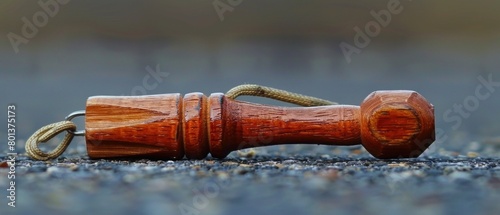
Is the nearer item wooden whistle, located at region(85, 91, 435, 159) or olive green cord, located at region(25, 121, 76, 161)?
wooden whistle, located at region(85, 91, 435, 159)

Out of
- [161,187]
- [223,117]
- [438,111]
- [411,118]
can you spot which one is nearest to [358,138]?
[411,118]

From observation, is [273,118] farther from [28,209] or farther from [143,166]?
[28,209]

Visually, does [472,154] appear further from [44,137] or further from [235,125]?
[44,137]

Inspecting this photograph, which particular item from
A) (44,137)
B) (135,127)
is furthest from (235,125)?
(44,137)

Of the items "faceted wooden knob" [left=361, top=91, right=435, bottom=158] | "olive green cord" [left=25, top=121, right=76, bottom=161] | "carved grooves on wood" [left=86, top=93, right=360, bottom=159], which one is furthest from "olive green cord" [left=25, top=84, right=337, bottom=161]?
"faceted wooden knob" [left=361, top=91, right=435, bottom=158]

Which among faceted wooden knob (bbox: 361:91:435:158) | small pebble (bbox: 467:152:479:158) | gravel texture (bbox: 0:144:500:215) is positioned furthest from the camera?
small pebble (bbox: 467:152:479:158)

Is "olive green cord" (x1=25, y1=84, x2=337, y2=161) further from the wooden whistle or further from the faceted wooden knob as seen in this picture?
the faceted wooden knob
